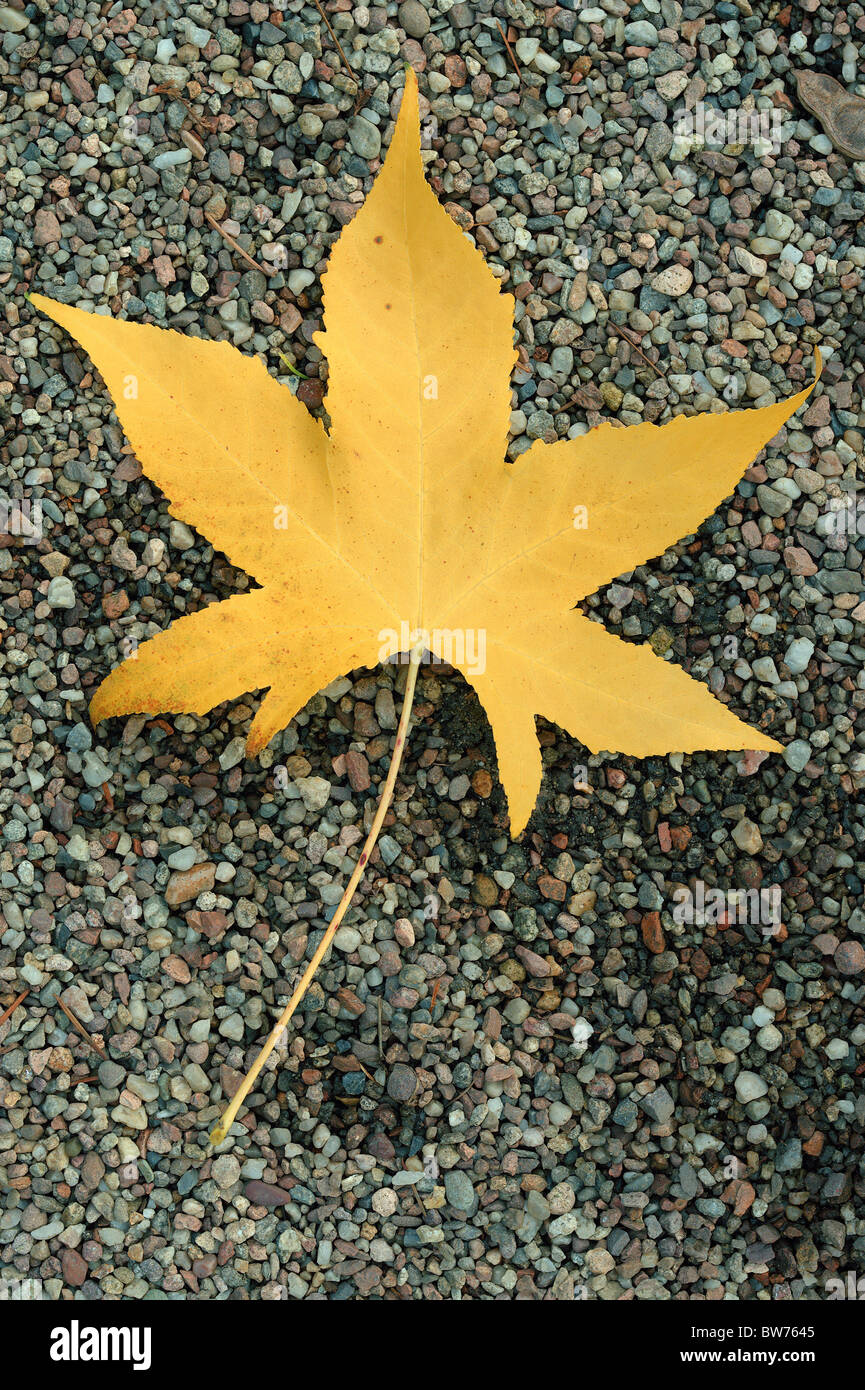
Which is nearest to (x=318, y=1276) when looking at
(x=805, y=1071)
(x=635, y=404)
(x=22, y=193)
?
(x=805, y=1071)

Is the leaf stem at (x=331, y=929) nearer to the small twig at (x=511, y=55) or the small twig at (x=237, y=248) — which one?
the small twig at (x=237, y=248)

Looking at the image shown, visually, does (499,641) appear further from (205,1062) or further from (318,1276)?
(318,1276)

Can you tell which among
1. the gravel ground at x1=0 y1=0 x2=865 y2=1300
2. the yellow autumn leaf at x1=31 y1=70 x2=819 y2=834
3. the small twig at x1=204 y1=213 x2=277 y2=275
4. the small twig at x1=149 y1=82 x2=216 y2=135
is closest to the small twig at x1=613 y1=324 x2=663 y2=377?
the gravel ground at x1=0 y1=0 x2=865 y2=1300

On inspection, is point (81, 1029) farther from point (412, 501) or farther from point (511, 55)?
point (511, 55)

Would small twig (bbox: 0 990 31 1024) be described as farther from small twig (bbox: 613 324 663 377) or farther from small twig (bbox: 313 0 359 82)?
small twig (bbox: 313 0 359 82)

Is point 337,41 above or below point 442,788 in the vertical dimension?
above

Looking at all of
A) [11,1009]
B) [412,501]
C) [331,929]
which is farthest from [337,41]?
[11,1009]
